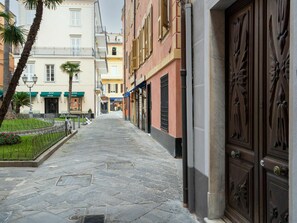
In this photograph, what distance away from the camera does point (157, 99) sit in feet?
41.5

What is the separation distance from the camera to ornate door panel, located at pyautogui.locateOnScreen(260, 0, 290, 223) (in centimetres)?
254

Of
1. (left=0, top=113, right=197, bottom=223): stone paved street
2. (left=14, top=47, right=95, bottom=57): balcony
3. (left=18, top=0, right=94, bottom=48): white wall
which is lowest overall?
(left=0, top=113, right=197, bottom=223): stone paved street

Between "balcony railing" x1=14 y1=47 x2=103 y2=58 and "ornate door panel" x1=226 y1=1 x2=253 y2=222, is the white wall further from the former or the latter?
"ornate door panel" x1=226 y1=1 x2=253 y2=222

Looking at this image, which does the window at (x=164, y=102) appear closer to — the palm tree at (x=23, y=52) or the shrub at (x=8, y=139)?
the palm tree at (x=23, y=52)

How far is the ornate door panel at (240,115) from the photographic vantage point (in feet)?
10.7

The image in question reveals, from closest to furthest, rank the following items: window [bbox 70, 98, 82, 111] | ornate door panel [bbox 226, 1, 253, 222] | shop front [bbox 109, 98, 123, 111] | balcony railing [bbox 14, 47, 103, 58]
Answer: ornate door panel [bbox 226, 1, 253, 222] → balcony railing [bbox 14, 47, 103, 58] → window [bbox 70, 98, 82, 111] → shop front [bbox 109, 98, 123, 111]

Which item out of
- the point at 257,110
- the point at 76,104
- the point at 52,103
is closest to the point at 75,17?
the point at 76,104

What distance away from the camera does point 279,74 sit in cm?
263

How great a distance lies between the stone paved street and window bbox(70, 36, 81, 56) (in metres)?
27.9

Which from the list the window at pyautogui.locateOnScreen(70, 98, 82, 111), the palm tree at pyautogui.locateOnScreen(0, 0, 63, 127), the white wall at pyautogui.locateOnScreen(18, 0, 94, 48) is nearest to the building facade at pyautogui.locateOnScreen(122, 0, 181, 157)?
the palm tree at pyautogui.locateOnScreen(0, 0, 63, 127)

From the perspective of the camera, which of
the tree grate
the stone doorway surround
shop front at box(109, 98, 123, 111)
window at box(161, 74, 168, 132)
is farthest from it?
shop front at box(109, 98, 123, 111)

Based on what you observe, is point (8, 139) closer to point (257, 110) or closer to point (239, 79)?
point (239, 79)

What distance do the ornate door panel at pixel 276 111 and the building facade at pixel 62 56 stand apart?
3260cm

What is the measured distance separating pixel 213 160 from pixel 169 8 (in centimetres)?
668
